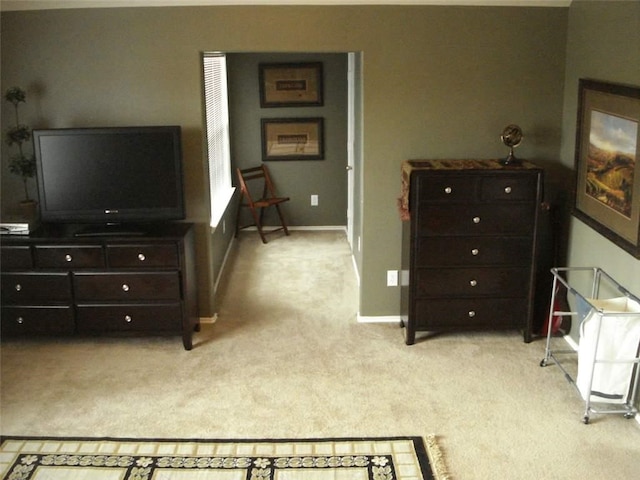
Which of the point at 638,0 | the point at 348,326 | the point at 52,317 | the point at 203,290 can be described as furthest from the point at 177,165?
the point at 638,0

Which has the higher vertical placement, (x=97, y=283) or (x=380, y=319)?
(x=97, y=283)

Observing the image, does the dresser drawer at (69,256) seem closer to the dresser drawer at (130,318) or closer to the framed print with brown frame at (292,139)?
the dresser drawer at (130,318)

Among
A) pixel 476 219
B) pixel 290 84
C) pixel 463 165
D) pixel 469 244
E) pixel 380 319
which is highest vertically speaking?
pixel 290 84

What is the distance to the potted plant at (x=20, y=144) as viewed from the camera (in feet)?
14.3

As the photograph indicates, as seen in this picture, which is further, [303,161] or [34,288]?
[303,161]

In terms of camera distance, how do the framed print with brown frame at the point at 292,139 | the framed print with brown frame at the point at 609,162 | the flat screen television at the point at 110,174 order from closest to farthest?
the framed print with brown frame at the point at 609,162 < the flat screen television at the point at 110,174 < the framed print with brown frame at the point at 292,139

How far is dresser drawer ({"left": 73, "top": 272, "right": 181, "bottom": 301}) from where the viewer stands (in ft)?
14.3

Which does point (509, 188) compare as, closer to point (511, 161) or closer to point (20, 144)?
point (511, 161)

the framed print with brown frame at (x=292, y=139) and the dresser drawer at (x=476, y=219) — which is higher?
the framed print with brown frame at (x=292, y=139)

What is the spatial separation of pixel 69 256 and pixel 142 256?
453 millimetres

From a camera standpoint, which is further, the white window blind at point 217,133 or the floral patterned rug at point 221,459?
the white window blind at point 217,133

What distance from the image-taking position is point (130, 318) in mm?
4406

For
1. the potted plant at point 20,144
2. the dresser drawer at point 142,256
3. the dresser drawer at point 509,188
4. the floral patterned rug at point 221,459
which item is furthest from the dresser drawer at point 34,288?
the dresser drawer at point 509,188

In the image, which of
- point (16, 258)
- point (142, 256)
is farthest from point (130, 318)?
point (16, 258)
